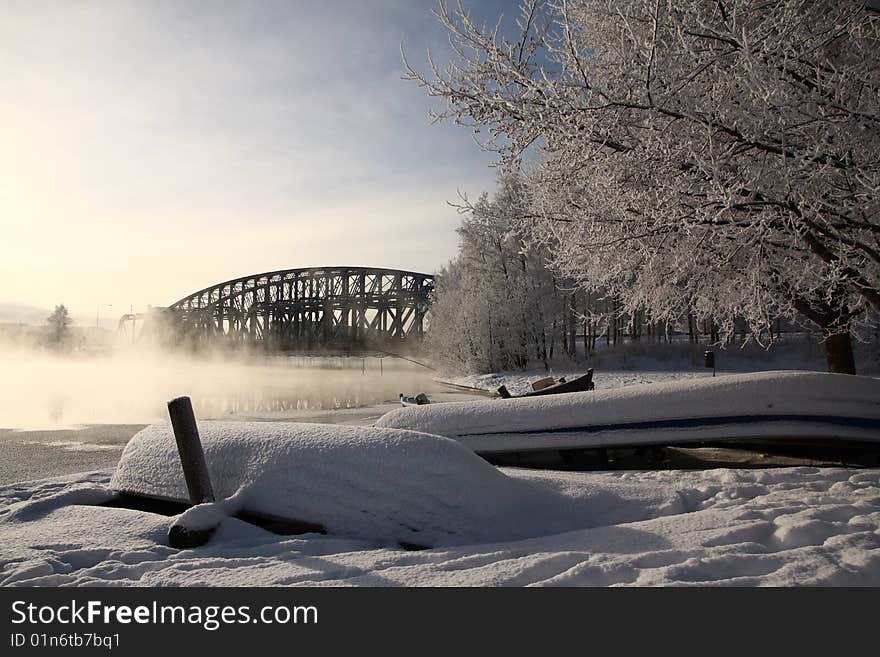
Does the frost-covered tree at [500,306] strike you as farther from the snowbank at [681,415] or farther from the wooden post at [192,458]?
the wooden post at [192,458]

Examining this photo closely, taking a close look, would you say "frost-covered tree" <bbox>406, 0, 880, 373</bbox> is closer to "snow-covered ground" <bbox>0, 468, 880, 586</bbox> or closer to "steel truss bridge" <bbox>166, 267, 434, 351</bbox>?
"snow-covered ground" <bbox>0, 468, 880, 586</bbox>

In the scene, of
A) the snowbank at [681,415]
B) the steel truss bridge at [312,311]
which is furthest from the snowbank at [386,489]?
the steel truss bridge at [312,311]

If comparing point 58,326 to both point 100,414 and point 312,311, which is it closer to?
point 312,311

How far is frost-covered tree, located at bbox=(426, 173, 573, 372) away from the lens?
32.5 meters

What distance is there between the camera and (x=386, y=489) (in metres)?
4.28

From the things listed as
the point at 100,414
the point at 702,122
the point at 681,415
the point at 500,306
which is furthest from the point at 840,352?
the point at 500,306

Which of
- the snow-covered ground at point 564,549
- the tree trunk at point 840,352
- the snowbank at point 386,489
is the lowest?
the snow-covered ground at point 564,549

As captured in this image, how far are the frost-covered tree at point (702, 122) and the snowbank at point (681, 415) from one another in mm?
1192

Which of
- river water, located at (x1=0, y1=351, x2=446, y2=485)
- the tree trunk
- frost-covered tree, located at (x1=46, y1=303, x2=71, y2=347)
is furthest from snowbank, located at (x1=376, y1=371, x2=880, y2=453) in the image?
frost-covered tree, located at (x1=46, y1=303, x2=71, y2=347)

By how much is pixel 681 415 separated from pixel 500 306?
85.8 ft

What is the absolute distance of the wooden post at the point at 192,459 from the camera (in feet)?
14.5

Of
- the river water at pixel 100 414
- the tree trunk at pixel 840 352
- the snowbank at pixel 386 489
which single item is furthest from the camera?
the river water at pixel 100 414
